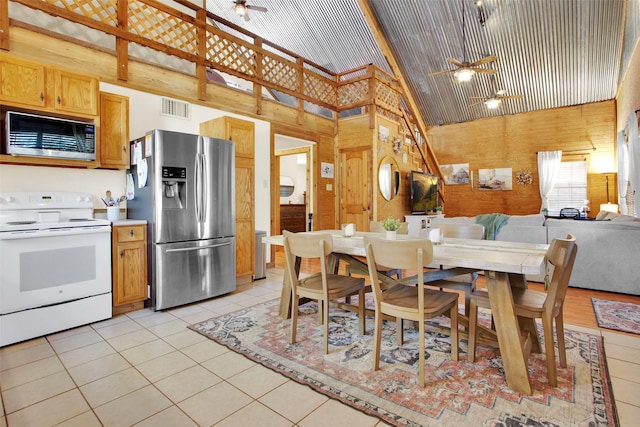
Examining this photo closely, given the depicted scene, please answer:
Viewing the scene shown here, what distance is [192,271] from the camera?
3.66 metres

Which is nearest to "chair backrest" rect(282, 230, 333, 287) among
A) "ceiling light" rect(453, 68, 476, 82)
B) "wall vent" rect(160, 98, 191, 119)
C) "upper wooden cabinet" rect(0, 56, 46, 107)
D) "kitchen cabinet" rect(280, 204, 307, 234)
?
"upper wooden cabinet" rect(0, 56, 46, 107)

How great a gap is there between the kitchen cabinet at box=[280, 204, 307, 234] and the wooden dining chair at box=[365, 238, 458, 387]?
19.5 ft

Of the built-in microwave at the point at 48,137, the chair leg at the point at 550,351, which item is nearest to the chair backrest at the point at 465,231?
the chair leg at the point at 550,351

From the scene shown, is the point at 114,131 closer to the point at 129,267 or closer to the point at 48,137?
the point at 48,137

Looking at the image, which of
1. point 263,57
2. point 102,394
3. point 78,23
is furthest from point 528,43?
point 102,394

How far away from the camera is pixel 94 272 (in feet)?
10.2

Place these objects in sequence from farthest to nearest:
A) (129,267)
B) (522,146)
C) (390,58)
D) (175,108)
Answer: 1. (522,146)
2. (390,58)
3. (175,108)
4. (129,267)

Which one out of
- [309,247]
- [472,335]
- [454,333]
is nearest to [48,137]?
[309,247]

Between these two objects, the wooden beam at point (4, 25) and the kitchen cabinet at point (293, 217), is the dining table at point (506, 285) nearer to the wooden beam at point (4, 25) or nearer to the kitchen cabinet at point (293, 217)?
the wooden beam at point (4, 25)

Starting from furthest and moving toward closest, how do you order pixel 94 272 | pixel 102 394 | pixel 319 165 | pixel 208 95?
pixel 319 165, pixel 208 95, pixel 94 272, pixel 102 394

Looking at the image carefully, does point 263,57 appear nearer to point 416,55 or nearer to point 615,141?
point 416,55

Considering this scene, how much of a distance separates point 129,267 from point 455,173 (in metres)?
9.07

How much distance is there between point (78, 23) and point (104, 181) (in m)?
1.76

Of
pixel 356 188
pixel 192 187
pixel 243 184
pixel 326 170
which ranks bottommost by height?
pixel 192 187
